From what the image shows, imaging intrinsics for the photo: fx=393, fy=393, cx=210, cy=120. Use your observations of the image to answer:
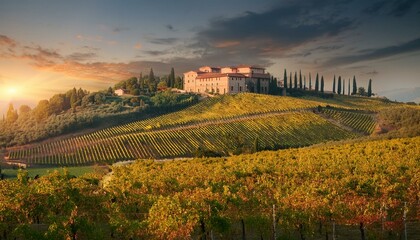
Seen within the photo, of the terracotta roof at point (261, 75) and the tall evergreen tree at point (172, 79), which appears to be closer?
the terracotta roof at point (261, 75)

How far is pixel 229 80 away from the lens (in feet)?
527

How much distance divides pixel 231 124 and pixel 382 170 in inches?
2986

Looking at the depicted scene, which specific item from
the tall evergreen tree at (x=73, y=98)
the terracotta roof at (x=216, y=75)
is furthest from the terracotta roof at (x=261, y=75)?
the tall evergreen tree at (x=73, y=98)

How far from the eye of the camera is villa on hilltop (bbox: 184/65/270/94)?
16136 centimetres

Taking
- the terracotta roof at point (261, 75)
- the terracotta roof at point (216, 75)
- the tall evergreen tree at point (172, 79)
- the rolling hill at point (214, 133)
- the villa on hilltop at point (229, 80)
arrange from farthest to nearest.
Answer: the tall evergreen tree at point (172, 79)
the terracotta roof at point (261, 75)
the villa on hilltop at point (229, 80)
the terracotta roof at point (216, 75)
the rolling hill at point (214, 133)

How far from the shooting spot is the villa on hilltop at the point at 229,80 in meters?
161

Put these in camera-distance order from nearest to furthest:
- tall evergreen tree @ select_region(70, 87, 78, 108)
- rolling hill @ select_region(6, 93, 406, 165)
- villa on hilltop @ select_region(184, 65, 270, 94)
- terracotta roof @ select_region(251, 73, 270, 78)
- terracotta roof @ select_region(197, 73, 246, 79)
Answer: rolling hill @ select_region(6, 93, 406, 165) < tall evergreen tree @ select_region(70, 87, 78, 108) < terracotta roof @ select_region(197, 73, 246, 79) < villa on hilltop @ select_region(184, 65, 270, 94) < terracotta roof @ select_region(251, 73, 270, 78)

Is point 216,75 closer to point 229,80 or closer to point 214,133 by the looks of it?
point 229,80

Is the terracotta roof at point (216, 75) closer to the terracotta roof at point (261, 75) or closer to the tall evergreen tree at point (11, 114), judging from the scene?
the terracotta roof at point (261, 75)

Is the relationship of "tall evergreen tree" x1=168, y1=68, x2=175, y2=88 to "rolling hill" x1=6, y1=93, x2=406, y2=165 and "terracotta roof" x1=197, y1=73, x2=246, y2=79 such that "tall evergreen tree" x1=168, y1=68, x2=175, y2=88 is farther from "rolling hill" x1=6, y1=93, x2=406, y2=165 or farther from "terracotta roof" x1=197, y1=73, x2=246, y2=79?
"rolling hill" x1=6, y1=93, x2=406, y2=165

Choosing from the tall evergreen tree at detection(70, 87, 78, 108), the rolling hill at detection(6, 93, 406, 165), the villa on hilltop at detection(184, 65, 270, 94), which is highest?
the villa on hilltop at detection(184, 65, 270, 94)

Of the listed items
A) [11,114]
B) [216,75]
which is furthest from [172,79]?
[11,114]

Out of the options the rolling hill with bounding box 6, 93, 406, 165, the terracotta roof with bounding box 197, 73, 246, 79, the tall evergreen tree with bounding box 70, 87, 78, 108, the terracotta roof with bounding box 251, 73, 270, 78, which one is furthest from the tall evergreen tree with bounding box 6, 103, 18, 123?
the terracotta roof with bounding box 251, 73, 270, 78

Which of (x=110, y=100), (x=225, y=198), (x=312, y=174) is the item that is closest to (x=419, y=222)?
(x=312, y=174)
